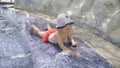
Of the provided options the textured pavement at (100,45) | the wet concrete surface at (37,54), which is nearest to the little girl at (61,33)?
the wet concrete surface at (37,54)

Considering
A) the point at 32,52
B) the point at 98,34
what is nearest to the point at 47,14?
the point at 98,34

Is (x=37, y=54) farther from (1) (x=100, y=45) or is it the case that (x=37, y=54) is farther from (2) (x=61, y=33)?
(1) (x=100, y=45)

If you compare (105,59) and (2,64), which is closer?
(2,64)

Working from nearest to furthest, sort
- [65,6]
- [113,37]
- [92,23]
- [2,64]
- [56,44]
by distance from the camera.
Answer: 1. [2,64]
2. [56,44]
3. [113,37]
4. [92,23]
5. [65,6]

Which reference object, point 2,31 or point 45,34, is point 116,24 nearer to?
point 45,34

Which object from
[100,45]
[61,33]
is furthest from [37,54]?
[100,45]

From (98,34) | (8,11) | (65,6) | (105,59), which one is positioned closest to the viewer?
(105,59)

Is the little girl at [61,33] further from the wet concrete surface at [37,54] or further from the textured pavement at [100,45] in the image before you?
the textured pavement at [100,45]

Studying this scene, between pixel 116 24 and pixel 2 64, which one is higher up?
pixel 116 24

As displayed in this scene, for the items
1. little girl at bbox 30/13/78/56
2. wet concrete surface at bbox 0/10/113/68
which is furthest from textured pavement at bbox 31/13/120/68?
little girl at bbox 30/13/78/56

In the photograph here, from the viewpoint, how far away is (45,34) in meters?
5.84

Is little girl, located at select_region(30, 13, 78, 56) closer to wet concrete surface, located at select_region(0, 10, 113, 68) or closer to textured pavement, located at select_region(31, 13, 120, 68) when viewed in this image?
wet concrete surface, located at select_region(0, 10, 113, 68)

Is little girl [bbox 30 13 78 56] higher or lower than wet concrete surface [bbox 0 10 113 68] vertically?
higher

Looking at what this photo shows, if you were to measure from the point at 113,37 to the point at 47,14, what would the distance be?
3.68 metres
